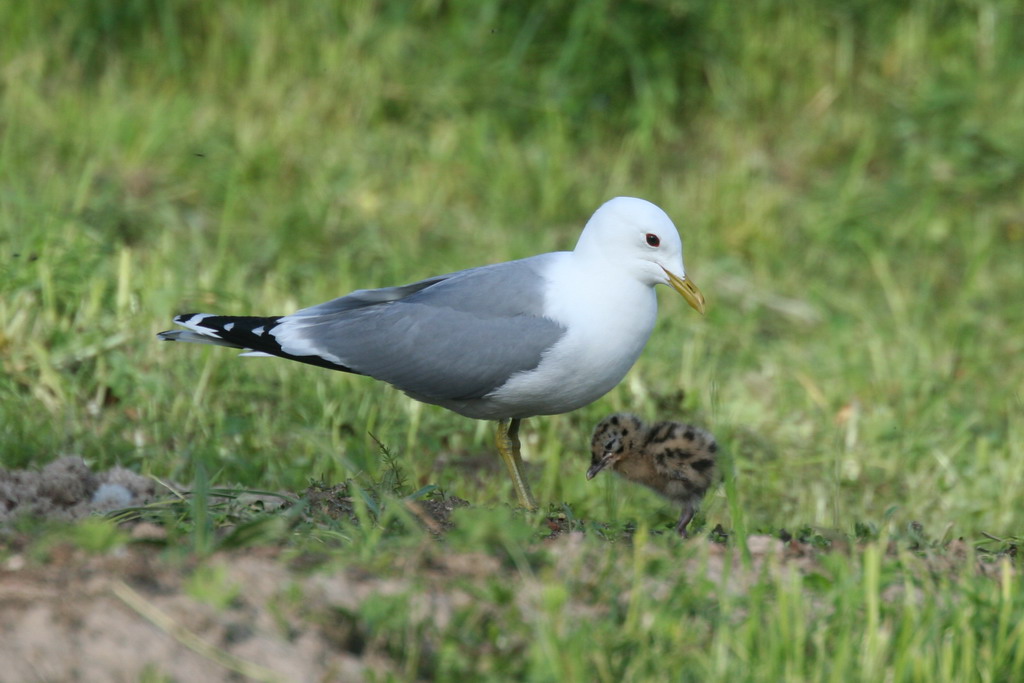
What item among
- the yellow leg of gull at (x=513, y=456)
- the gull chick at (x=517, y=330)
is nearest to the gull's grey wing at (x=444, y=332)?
the gull chick at (x=517, y=330)

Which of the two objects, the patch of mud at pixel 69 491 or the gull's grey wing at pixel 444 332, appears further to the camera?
the gull's grey wing at pixel 444 332

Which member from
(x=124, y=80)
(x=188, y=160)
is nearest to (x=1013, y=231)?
(x=188, y=160)

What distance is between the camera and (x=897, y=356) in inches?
246

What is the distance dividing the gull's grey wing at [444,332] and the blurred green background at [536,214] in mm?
418

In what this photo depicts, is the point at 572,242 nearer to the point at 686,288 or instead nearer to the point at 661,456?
the point at 686,288

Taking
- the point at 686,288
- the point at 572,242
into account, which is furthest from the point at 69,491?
the point at 572,242

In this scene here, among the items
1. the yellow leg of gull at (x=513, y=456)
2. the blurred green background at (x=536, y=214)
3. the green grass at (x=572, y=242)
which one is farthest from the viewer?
the blurred green background at (x=536, y=214)

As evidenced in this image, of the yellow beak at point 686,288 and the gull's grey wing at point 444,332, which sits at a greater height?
the yellow beak at point 686,288

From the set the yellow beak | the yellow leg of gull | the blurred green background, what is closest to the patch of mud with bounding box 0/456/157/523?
the blurred green background

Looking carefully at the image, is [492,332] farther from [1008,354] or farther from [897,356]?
[1008,354]

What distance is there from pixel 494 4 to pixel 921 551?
5.41 metres

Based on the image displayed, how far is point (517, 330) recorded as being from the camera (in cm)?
401

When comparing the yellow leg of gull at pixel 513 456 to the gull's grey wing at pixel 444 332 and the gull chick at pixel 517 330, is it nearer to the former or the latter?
the gull chick at pixel 517 330

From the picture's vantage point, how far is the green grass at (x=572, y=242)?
9.71ft
